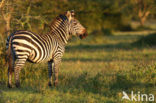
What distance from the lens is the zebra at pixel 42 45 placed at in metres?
7.51

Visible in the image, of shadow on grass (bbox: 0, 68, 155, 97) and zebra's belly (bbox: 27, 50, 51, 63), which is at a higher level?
zebra's belly (bbox: 27, 50, 51, 63)

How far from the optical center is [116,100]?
646 centimetres

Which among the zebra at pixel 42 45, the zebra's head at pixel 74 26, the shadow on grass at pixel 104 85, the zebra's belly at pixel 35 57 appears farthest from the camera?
the zebra's head at pixel 74 26

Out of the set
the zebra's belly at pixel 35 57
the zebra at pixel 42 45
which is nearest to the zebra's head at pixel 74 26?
the zebra at pixel 42 45

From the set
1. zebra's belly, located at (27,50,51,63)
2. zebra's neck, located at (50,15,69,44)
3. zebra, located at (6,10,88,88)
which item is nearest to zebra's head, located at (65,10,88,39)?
zebra, located at (6,10,88,88)

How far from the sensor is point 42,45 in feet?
25.9

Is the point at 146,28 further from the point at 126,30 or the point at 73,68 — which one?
the point at 73,68

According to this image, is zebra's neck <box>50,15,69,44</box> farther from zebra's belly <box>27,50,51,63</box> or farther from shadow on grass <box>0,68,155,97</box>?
shadow on grass <box>0,68,155,97</box>

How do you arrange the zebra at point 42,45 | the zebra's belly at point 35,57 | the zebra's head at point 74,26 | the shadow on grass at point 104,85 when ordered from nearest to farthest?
the shadow on grass at point 104,85 < the zebra at point 42,45 < the zebra's belly at point 35,57 < the zebra's head at point 74,26

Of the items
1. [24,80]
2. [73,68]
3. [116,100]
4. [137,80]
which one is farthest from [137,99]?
[73,68]

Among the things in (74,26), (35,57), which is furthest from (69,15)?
(35,57)

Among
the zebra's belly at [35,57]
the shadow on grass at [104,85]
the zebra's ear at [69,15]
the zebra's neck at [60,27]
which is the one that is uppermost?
the zebra's ear at [69,15]

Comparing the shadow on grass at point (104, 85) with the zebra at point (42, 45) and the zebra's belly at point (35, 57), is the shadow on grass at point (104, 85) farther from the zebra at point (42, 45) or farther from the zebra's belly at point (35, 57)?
the zebra's belly at point (35, 57)

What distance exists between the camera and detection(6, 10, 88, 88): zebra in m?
7.51
